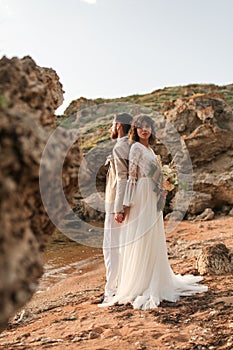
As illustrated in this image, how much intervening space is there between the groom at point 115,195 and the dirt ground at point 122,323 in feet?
1.57

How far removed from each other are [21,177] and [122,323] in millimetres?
3406

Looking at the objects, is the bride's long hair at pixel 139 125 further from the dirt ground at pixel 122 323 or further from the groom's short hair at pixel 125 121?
the dirt ground at pixel 122 323

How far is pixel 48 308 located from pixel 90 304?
0.74 m

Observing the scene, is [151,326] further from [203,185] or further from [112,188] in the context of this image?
[203,185]

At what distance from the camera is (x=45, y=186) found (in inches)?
81.0

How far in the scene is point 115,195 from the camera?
20.4 feet

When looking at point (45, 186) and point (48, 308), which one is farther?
point (48, 308)

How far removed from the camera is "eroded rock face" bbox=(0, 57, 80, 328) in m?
1.55

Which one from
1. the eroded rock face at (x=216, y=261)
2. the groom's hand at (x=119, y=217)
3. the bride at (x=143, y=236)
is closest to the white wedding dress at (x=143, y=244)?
the bride at (x=143, y=236)

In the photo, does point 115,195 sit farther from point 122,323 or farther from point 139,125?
point 122,323

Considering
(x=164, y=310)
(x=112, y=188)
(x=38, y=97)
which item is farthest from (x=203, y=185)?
(x=38, y=97)

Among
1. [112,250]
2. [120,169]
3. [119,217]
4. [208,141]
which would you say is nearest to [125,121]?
[120,169]

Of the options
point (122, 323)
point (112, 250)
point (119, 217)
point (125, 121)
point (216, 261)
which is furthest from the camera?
point (216, 261)

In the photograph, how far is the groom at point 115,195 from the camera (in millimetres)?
6035
